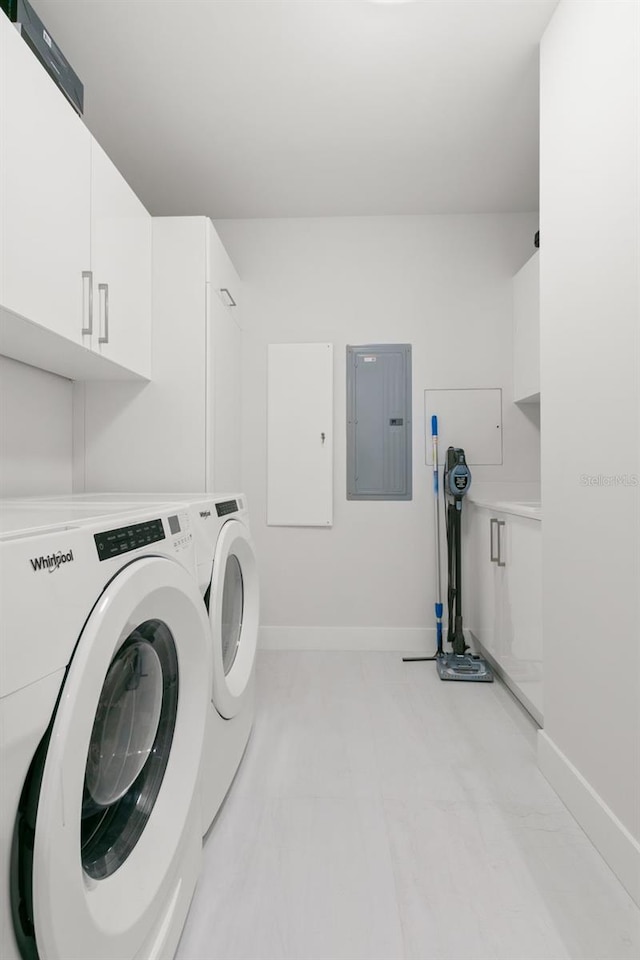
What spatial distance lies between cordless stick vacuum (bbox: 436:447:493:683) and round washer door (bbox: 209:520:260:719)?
1.26 metres

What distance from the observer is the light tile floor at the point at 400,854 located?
1.11 metres

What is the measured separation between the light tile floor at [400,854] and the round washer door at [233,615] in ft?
1.12

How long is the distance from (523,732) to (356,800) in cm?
78

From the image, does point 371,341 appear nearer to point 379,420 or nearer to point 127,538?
point 379,420

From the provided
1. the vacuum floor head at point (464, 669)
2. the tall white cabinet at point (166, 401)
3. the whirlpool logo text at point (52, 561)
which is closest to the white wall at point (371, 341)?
the vacuum floor head at point (464, 669)

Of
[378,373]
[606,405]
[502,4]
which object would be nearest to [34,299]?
[606,405]

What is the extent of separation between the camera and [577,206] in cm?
149

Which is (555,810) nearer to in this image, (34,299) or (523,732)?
(523,732)

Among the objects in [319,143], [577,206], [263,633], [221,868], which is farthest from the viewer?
[263,633]

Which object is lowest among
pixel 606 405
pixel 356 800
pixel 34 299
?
pixel 356 800

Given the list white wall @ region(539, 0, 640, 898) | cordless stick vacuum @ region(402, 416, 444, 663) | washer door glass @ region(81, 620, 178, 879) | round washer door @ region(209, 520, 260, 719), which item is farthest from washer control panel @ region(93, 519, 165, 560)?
cordless stick vacuum @ region(402, 416, 444, 663)

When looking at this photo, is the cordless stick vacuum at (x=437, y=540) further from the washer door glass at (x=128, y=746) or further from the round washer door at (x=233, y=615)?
the washer door glass at (x=128, y=746)

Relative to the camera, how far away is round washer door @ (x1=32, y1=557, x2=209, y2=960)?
23.6 inches

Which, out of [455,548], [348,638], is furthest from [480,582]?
[348,638]
